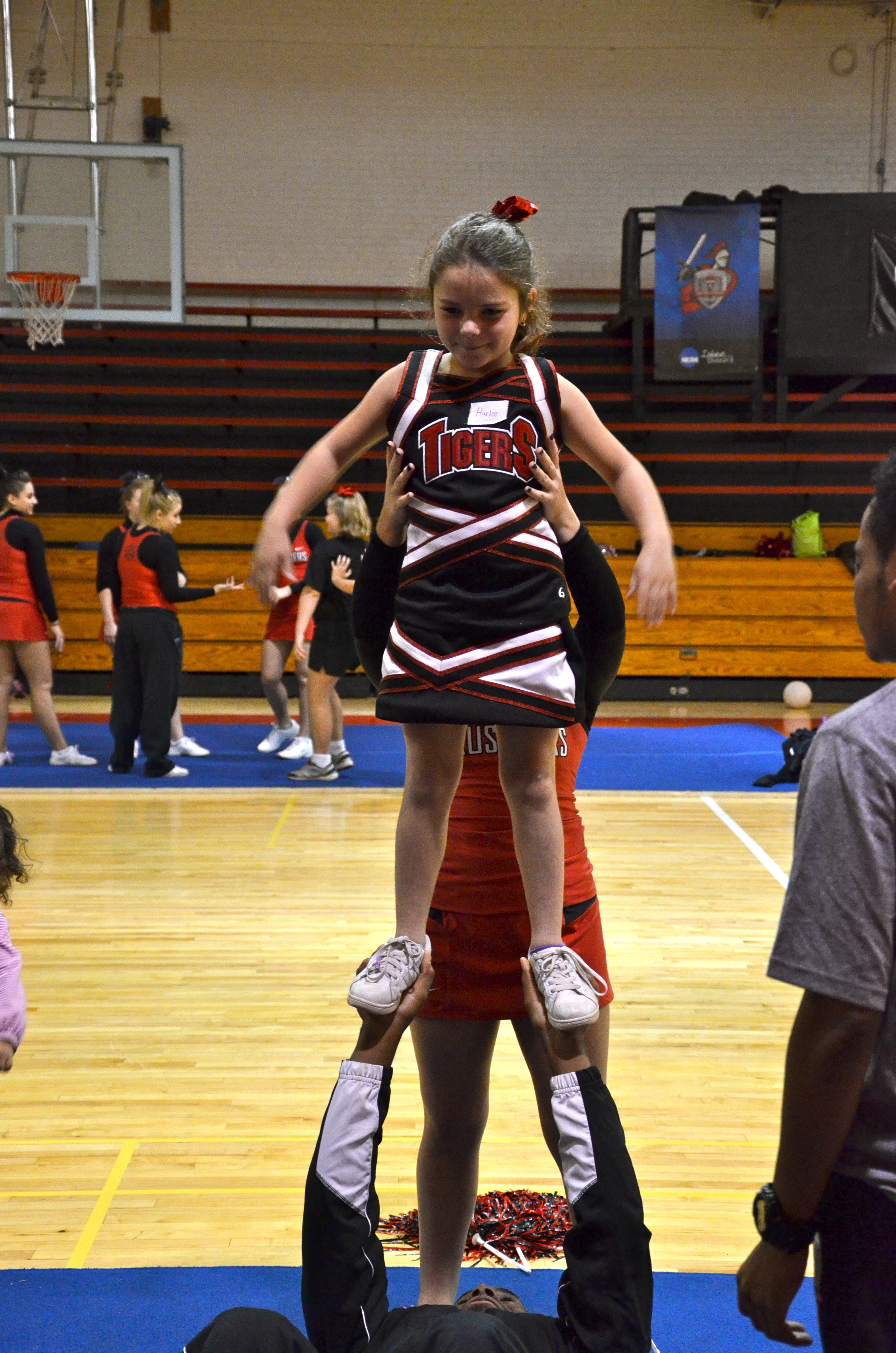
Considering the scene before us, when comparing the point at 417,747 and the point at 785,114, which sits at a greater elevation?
the point at 785,114

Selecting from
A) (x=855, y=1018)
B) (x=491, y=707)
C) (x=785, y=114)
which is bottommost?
(x=855, y=1018)

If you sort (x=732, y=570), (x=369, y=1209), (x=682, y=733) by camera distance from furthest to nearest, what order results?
(x=732, y=570)
(x=682, y=733)
(x=369, y=1209)

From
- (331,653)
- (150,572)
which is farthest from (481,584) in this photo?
(150,572)

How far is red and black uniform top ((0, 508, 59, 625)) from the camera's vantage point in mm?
7215

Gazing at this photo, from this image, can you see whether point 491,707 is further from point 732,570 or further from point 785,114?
point 785,114

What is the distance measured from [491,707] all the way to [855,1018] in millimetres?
736

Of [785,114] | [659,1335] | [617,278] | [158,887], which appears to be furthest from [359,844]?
[785,114]

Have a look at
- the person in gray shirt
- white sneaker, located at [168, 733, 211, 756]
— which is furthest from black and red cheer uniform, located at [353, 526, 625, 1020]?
white sneaker, located at [168, 733, 211, 756]

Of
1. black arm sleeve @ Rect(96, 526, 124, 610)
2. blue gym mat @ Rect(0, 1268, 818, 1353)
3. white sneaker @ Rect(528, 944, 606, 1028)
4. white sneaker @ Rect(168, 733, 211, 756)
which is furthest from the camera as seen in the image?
white sneaker @ Rect(168, 733, 211, 756)

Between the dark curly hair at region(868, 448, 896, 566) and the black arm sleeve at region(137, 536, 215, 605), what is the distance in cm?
622

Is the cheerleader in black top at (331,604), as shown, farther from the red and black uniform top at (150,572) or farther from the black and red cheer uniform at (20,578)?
the black and red cheer uniform at (20,578)

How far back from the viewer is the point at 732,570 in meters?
11.0

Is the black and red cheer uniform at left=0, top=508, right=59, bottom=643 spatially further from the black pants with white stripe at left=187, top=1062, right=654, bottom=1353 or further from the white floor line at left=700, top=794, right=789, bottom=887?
the black pants with white stripe at left=187, top=1062, right=654, bottom=1353

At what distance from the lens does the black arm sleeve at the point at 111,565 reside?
298 inches
